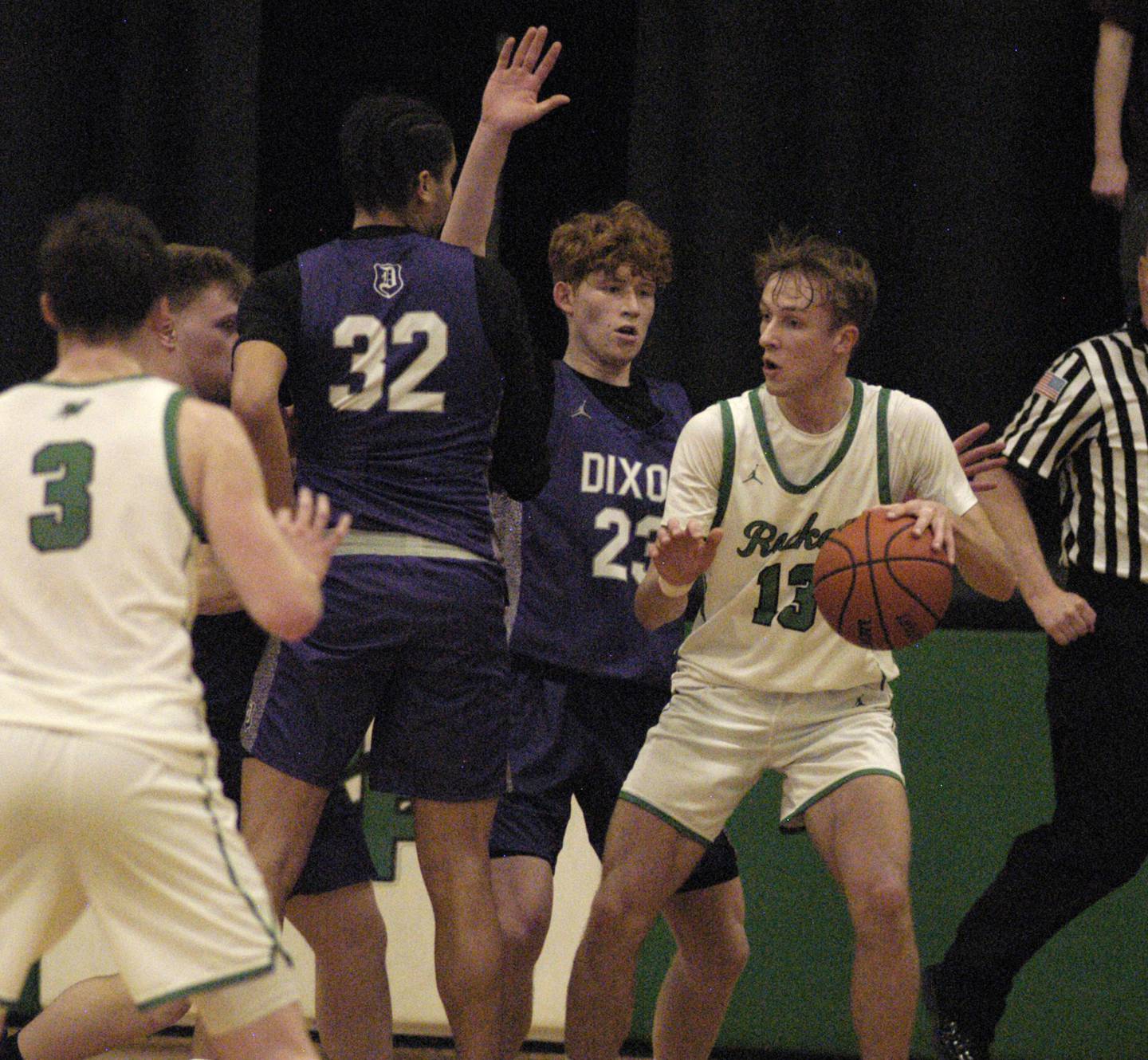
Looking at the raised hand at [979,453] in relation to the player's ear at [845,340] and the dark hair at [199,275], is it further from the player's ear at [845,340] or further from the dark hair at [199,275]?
the dark hair at [199,275]

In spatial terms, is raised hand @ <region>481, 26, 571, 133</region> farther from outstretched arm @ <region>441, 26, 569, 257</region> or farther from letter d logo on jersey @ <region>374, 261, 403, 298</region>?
letter d logo on jersey @ <region>374, 261, 403, 298</region>

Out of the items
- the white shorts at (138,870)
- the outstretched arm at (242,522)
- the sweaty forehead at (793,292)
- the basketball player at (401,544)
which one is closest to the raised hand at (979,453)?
the sweaty forehead at (793,292)

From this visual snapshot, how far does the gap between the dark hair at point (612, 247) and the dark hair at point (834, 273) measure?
0.38m

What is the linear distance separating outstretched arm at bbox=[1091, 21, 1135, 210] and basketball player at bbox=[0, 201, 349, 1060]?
3.62 meters

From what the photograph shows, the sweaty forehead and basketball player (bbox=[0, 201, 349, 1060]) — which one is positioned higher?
the sweaty forehead

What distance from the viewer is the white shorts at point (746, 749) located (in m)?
4.27

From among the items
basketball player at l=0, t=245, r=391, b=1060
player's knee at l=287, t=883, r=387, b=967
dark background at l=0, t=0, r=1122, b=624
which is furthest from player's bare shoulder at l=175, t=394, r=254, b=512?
dark background at l=0, t=0, r=1122, b=624

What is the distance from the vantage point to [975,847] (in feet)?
18.1

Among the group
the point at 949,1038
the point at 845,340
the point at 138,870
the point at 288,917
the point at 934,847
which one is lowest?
the point at 949,1038

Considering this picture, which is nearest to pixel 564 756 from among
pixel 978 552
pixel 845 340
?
pixel 978 552

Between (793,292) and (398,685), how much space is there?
142 cm

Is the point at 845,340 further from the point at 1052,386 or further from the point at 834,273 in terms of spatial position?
the point at 1052,386

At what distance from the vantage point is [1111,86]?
5.82 meters

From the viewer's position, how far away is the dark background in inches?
260
